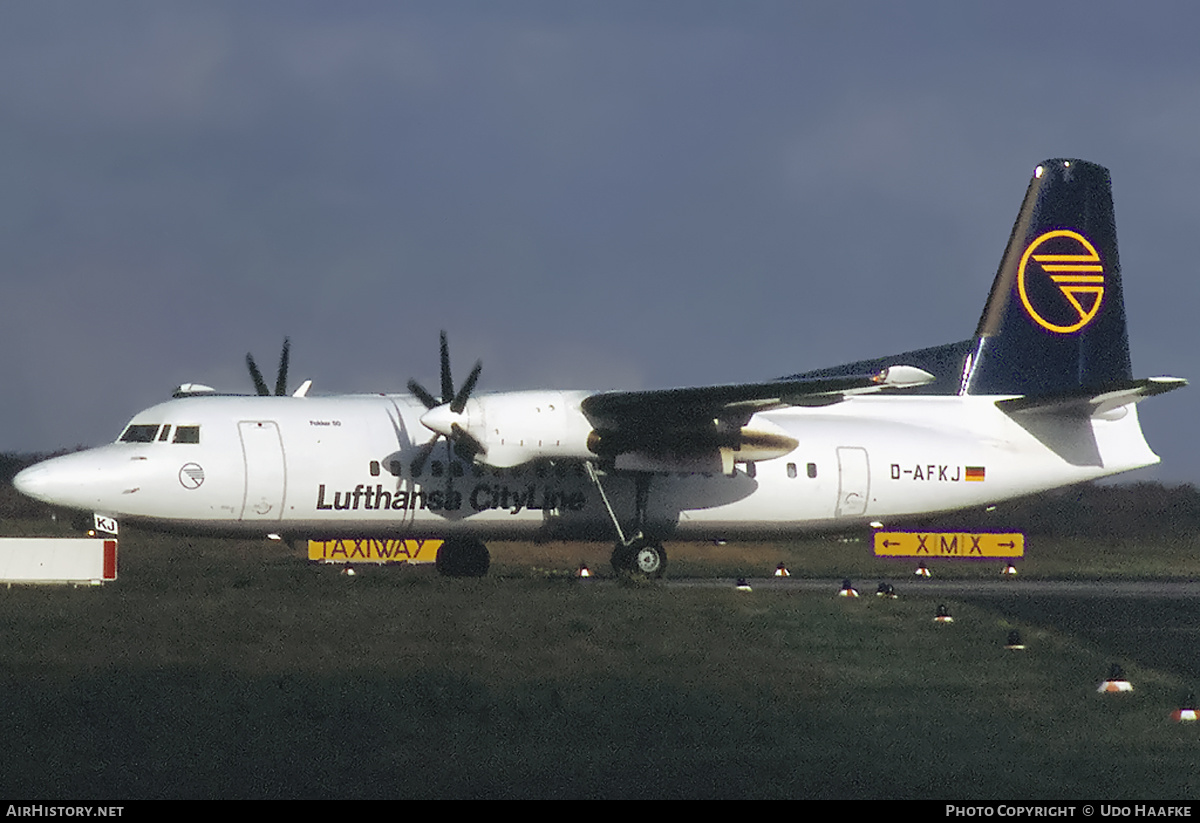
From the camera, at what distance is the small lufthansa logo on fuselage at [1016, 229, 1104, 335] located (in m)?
32.4

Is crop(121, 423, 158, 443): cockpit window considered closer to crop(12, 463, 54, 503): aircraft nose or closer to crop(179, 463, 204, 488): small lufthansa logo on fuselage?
crop(179, 463, 204, 488): small lufthansa logo on fuselage

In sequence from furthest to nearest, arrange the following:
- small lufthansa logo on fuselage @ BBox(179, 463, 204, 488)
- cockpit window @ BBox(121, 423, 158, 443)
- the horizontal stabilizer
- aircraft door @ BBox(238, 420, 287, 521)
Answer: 1. the horizontal stabilizer
2. cockpit window @ BBox(121, 423, 158, 443)
3. aircraft door @ BBox(238, 420, 287, 521)
4. small lufthansa logo on fuselage @ BBox(179, 463, 204, 488)

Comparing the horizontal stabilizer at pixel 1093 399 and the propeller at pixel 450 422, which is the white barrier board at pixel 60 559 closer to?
the propeller at pixel 450 422

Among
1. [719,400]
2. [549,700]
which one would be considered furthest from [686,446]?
[549,700]

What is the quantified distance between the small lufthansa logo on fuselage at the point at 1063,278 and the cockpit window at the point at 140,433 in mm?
19529

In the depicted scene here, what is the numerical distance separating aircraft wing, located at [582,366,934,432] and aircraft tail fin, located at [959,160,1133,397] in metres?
7.63

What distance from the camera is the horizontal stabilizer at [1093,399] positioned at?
87.9 feet

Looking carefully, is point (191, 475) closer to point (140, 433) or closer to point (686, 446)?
point (140, 433)

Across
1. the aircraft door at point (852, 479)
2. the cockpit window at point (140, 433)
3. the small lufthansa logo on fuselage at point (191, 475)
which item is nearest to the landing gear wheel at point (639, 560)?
the aircraft door at point (852, 479)

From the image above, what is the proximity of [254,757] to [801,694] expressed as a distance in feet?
21.2

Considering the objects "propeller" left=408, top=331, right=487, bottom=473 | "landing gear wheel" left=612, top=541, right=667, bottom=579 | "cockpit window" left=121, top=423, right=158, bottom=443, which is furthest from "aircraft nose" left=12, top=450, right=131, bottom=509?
"landing gear wheel" left=612, top=541, right=667, bottom=579

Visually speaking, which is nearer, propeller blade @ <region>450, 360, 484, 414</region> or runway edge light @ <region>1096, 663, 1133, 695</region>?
runway edge light @ <region>1096, 663, 1133, 695</region>

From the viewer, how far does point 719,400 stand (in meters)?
26.1

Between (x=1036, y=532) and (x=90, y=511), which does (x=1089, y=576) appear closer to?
(x=1036, y=532)
